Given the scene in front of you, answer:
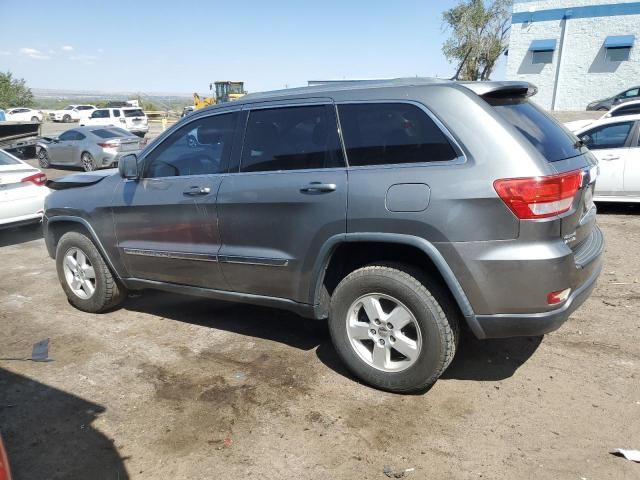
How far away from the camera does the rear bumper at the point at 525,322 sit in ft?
9.44

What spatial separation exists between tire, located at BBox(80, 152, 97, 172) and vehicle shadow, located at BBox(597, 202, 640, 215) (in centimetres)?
1350

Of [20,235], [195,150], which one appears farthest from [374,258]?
[20,235]

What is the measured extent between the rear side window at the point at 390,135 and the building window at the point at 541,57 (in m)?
34.7

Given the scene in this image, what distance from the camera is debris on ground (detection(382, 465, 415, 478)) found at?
2594 mm

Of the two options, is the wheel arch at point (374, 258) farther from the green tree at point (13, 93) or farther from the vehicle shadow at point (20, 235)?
the green tree at point (13, 93)

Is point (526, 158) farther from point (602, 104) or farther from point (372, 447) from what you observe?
point (602, 104)

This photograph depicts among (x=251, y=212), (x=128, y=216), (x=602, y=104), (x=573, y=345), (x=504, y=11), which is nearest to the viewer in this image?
(x=251, y=212)

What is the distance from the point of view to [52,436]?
117 inches

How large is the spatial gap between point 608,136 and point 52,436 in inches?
Result: 325

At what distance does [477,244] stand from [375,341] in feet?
3.05

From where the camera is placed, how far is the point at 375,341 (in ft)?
10.9

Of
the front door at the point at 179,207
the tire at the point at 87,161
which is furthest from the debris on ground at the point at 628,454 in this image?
the tire at the point at 87,161

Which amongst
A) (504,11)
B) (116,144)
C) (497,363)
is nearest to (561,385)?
(497,363)

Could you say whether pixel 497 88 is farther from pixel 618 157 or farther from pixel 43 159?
pixel 43 159
